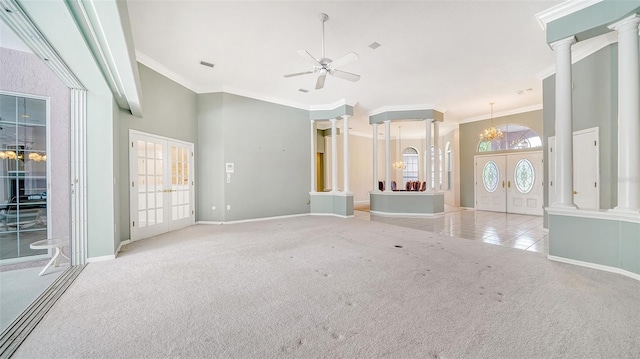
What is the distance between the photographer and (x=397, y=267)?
312 centimetres

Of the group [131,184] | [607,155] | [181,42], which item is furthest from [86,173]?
[607,155]

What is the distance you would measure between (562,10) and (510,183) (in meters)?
6.24

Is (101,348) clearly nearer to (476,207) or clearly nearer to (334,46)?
(334,46)

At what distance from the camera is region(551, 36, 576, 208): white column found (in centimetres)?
328

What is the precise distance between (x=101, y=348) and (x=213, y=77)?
17.0 ft

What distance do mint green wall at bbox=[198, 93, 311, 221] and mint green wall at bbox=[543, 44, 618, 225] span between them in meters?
5.86

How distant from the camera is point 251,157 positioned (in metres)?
6.58

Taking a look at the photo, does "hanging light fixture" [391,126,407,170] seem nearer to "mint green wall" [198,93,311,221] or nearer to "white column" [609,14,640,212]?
"mint green wall" [198,93,311,221]

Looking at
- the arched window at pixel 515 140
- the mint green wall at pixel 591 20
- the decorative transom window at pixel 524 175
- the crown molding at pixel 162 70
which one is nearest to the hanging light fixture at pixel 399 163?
the arched window at pixel 515 140

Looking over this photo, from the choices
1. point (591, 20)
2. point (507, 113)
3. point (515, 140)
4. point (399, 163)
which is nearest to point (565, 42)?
point (591, 20)

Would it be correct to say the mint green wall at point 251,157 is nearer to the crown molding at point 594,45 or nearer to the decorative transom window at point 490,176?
the crown molding at point 594,45

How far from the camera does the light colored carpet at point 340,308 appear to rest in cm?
163

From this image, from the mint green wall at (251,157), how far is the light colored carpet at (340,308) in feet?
8.42

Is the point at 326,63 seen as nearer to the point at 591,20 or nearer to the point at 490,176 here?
the point at 591,20
